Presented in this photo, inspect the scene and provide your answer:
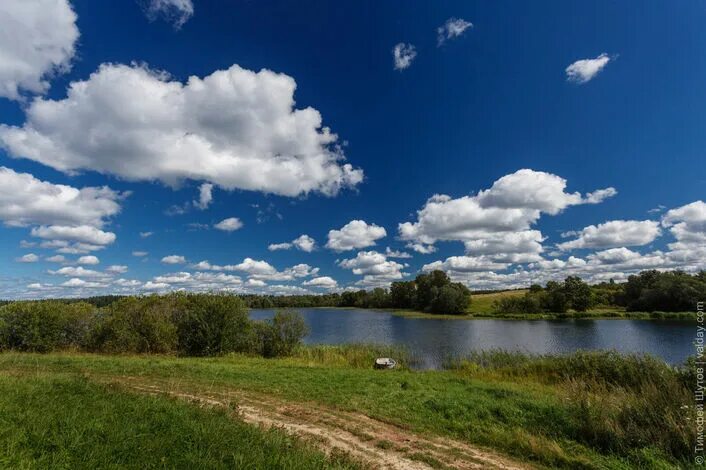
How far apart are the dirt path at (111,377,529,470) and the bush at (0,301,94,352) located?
60.3 feet

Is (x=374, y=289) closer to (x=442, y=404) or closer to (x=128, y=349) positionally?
(x=128, y=349)

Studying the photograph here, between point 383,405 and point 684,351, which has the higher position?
point 383,405

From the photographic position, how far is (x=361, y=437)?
8477mm

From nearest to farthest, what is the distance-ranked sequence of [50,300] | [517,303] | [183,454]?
[183,454] → [50,300] → [517,303]

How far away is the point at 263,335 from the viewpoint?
27.1 metres

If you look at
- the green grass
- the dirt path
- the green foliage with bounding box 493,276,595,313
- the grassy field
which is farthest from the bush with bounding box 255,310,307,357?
the green foliage with bounding box 493,276,595,313

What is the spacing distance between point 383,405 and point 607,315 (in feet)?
276

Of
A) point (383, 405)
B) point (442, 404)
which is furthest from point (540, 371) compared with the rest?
point (383, 405)

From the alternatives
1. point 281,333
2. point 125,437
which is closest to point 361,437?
point 125,437

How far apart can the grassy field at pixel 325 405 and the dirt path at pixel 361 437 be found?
594 millimetres

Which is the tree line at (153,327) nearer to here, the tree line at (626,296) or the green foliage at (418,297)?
the green foliage at (418,297)

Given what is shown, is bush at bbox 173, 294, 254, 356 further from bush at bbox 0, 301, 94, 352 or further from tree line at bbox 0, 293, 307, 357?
bush at bbox 0, 301, 94, 352

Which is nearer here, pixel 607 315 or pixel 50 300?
pixel 50 300

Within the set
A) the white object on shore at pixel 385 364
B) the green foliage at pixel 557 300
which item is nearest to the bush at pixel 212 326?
the white object on shore at pixel 385 364
